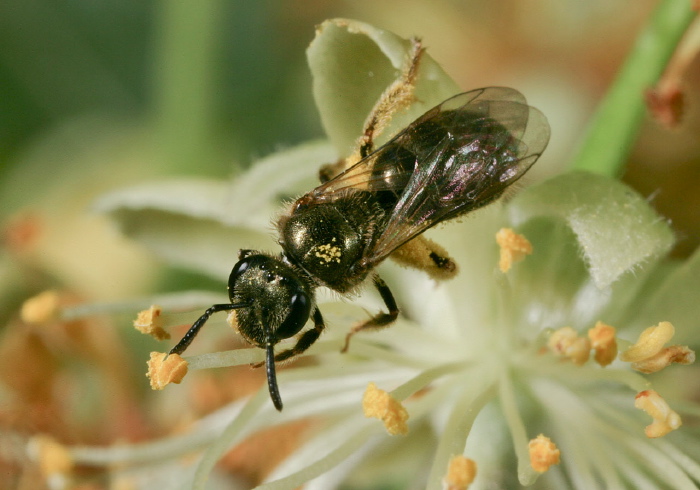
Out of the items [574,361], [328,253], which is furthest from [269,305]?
[574,361]

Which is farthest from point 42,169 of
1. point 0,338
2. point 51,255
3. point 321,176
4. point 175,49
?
point 321,176

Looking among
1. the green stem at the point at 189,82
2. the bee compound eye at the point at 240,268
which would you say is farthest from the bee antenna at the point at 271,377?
the green stem at the point at 189,82

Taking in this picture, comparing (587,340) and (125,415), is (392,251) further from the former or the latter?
(125,415)

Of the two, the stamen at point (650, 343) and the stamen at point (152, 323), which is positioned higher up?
the stamen at point (650, 343)

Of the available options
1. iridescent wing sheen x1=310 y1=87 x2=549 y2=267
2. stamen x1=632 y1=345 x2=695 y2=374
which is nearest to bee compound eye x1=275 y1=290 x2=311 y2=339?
iridescent wing sheen x1=310 y1=87 x2=549 y2=267

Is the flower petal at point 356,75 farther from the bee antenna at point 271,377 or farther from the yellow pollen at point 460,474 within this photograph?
the yellow pollen at point 460,474
